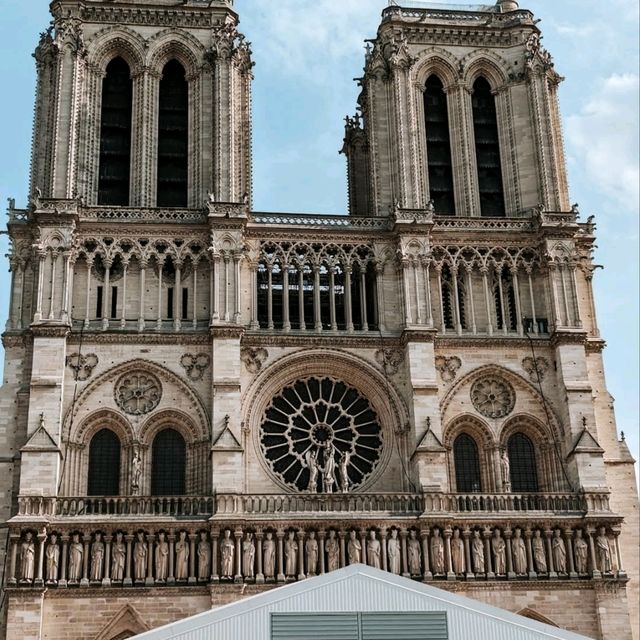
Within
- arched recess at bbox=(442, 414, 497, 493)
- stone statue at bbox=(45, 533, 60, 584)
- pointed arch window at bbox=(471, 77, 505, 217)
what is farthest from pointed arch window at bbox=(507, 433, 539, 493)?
stone statue at bbox=(45, 533, 60, 584)

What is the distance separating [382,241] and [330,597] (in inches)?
621

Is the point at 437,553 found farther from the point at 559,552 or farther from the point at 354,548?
the point at 559,552

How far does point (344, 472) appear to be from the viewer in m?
36.3

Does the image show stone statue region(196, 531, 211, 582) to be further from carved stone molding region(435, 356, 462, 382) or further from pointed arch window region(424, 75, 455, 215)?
pointed arch window region(424, 75, 455, 215)

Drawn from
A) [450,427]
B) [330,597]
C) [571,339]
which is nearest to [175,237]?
[450,427]

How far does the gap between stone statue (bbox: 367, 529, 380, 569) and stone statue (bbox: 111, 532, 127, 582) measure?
273 inches

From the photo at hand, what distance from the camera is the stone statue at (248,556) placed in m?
34.2

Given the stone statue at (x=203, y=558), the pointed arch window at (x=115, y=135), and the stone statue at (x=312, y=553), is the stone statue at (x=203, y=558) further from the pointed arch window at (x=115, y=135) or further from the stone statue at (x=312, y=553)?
the pointed arch window at (x=115, y=135)

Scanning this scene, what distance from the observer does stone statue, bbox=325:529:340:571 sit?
34594 millimetres

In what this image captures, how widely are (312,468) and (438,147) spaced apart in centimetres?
1344

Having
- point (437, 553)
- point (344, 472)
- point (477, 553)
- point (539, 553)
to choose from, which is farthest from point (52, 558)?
point (539, 553)

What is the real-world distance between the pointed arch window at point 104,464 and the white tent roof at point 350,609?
1057cm

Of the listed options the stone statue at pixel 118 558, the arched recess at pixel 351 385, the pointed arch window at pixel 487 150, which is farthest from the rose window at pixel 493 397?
the stone statue at pixel 118 558

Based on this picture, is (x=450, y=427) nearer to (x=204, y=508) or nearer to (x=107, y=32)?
(x=204, y=508)
